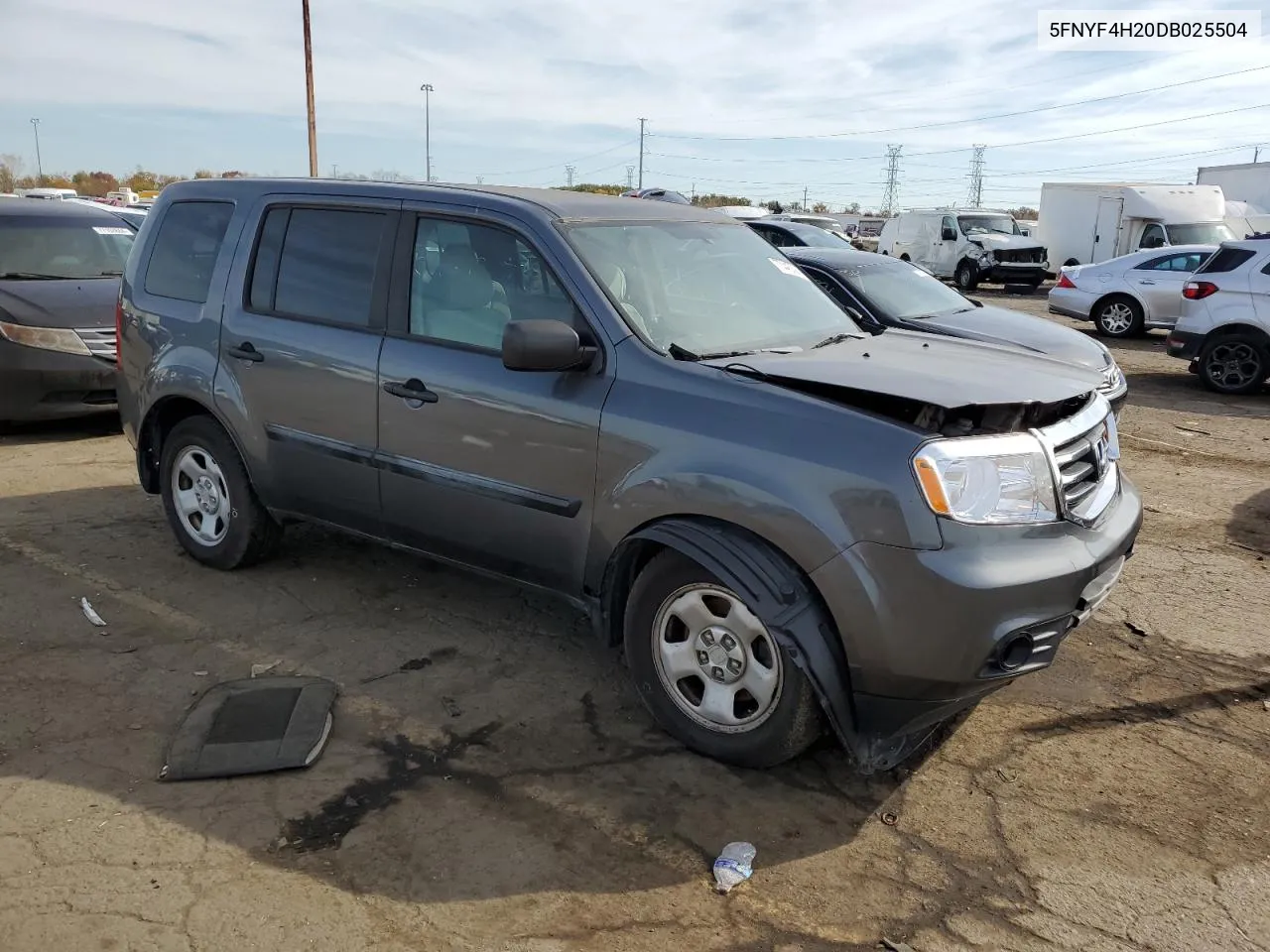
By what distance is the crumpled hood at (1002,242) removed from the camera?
81.5 feet

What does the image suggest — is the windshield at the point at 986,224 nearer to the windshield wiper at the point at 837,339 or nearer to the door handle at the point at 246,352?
the windshield wiper at the point at 837,339

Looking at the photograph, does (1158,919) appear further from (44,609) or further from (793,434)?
(44,609)

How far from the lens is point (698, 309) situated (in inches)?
155

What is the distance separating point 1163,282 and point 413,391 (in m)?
14.4

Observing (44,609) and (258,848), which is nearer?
(258,848)

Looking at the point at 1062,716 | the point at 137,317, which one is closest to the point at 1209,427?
the point at 1062,716

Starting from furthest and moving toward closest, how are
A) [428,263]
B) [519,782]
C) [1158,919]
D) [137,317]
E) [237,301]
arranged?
[137,317]
[237,301]
[428,263]
[519,782]
[1158,919]

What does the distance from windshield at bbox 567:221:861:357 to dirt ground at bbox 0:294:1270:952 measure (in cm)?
144

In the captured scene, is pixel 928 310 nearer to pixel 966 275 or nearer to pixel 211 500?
pixel 211 500

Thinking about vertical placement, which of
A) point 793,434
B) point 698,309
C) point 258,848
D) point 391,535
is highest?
point 698,309

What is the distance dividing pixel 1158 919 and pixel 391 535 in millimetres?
3076

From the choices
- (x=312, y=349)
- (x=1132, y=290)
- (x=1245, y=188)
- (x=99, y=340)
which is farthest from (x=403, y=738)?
(x=1245, y=188)

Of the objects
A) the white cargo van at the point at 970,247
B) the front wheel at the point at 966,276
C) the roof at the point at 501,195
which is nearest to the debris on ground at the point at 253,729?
the roof at the point at 501,195

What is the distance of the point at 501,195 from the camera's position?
4.05 meters
